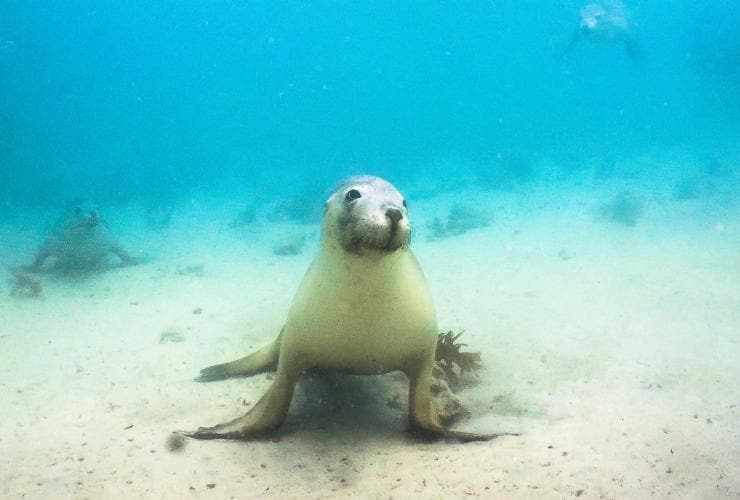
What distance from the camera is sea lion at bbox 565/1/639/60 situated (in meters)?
13.5

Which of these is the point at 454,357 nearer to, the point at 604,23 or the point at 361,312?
the point at 361,312

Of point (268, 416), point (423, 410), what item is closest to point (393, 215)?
point (423, 410)

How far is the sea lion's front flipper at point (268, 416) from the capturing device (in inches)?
121

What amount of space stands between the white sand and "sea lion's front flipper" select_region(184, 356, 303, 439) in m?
0.09

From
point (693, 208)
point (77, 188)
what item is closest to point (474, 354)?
point (693, 208)

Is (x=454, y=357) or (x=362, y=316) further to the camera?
(x=454, y=357)

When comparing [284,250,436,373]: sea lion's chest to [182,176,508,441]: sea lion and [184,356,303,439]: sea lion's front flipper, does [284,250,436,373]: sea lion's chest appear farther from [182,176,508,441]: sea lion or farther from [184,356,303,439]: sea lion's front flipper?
[184,356,303,439]: sea lion's front flipper

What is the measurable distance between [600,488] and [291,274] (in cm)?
690

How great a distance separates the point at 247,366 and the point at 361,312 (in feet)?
6.53

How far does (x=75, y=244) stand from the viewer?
28.0ft

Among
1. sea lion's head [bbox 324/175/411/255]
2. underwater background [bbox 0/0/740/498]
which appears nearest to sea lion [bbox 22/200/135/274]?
underwater background [bbox 0/0/740/498]

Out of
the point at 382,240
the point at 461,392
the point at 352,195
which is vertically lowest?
the point at 461,392

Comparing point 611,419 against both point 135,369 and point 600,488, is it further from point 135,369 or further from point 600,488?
point 135,369

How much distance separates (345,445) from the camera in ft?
10.0
